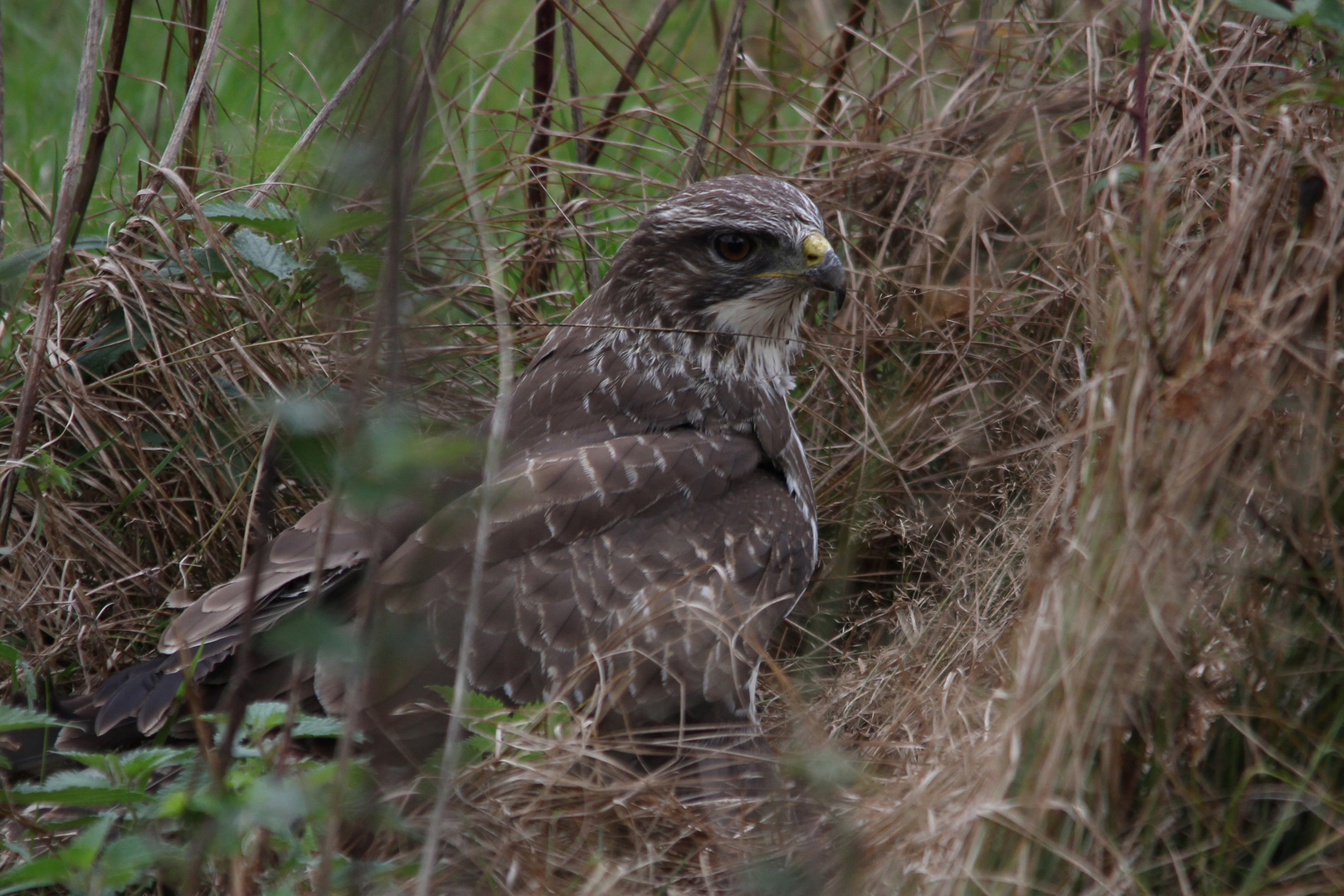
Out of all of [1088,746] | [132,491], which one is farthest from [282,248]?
[1088,746]

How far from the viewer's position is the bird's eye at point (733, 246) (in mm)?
3658

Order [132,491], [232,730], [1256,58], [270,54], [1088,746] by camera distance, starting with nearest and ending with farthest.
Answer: [232,730], [1088,746], [1256,58], [132,491], [270,54]

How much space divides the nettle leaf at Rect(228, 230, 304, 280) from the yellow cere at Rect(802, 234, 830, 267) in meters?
1.67

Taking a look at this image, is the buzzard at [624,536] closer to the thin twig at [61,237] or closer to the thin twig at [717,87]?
the thin twig at [61,237]

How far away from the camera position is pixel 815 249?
3.57 meters

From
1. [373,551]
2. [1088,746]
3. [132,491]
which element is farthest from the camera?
[132,491]

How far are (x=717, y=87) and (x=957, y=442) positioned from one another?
1578 millimetres

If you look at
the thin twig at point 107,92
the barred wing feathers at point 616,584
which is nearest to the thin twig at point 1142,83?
the barred wing feathers at point 616,584

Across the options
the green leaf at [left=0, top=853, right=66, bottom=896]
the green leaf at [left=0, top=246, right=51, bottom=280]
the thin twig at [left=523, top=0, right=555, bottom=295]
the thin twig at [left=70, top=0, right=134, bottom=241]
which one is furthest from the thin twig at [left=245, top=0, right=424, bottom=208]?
the green leaf at [left=0, top=853, right=66, bottom=896]

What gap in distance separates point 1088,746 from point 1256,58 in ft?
7.51

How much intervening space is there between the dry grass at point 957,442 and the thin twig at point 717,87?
14cm

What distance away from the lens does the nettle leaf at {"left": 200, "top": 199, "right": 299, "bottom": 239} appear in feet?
12.7

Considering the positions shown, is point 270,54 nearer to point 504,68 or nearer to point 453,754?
point 504,68

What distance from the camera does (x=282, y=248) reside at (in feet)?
13.3
